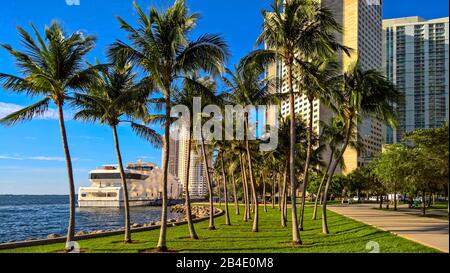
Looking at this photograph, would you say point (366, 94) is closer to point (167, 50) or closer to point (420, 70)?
point (420, 70)

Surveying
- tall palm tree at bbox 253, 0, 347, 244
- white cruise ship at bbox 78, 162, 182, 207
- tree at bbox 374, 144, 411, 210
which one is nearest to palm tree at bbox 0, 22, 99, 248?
tall palm tree at bbox 253, 0, 347, 244

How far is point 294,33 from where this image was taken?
1623 cm

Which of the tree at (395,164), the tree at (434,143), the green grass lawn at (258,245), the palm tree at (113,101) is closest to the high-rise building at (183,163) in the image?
the palm tree at (113,101)

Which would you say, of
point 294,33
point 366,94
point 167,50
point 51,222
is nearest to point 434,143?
point 366,94

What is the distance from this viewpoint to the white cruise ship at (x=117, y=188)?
292 feet

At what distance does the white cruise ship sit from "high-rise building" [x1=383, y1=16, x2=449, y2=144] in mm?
73632

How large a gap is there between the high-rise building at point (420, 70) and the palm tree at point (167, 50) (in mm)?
7253

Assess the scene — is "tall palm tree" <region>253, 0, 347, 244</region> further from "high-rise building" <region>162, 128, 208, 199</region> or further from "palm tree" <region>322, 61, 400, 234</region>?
"high-rise building" <region>162, 128, 208, 199</region>

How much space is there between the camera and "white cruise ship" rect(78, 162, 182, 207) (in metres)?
88.9

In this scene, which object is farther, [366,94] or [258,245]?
[366,94]

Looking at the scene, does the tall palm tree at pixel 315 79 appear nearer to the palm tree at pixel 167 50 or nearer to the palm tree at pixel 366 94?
the palm tree at pixel 366 94

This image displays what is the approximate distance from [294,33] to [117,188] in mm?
78597
